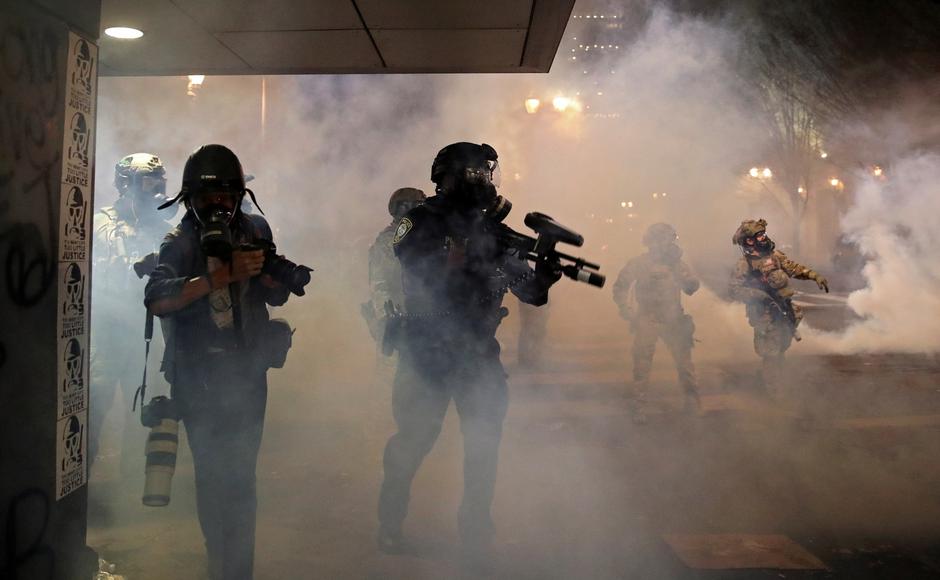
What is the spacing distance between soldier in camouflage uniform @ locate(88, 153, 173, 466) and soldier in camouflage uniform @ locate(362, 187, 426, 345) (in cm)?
144

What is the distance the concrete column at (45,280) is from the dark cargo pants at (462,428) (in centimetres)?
132

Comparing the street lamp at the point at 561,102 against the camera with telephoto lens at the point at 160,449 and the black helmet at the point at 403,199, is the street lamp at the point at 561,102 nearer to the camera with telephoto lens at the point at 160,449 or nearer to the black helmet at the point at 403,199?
the black helmet at the point at 403,199

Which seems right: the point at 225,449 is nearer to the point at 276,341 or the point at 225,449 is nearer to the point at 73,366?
the point at 276,341

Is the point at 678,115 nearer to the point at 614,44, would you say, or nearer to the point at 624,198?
the point at 614,44

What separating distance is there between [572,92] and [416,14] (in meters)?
16.1

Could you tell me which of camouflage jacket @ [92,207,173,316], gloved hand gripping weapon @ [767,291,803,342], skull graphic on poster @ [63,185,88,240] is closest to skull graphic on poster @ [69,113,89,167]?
skull graphic on poster @ [63,185,88,240]

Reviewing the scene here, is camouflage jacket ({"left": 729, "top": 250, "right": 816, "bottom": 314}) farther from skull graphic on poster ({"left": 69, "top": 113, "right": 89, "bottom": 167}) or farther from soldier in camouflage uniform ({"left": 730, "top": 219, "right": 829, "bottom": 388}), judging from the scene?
skull graphic on poster ({"left": 69, "top": 113, "right": 89, "bottom": 167})

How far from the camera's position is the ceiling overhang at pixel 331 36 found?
11.4 feet

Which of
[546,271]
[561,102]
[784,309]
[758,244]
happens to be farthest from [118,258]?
[561,102]

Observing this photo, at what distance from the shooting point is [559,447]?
5.33m

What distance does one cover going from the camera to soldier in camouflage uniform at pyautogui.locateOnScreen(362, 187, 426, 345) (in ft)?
15.4

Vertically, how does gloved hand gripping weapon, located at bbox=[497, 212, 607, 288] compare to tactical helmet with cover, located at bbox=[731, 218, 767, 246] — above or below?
below

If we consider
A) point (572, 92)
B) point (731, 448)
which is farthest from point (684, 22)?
point (731, 448)

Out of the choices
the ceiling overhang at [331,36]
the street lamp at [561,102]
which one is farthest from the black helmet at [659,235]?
the street lamp at [561,102]
